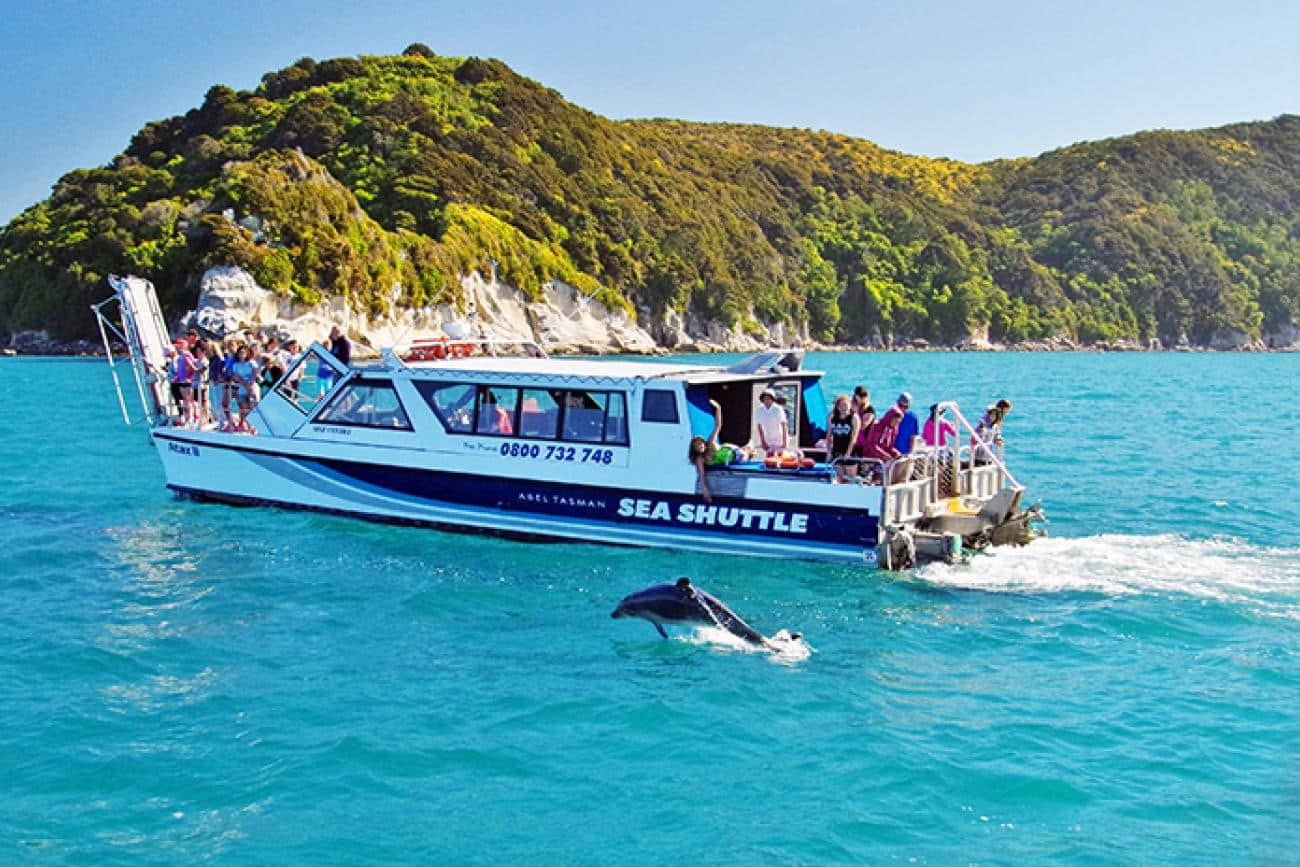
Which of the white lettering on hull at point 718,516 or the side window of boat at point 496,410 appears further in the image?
the side window of boat at point 496,410

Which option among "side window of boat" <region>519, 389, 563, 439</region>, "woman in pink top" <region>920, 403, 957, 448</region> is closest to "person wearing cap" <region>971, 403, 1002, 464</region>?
"woman in pink top" <region>920, 403, 957, 448</region>

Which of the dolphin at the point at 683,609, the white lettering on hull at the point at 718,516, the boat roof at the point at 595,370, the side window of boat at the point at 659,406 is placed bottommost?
the dolphin at the point at 683,609

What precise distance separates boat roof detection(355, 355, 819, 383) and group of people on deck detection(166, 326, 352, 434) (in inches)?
81.0

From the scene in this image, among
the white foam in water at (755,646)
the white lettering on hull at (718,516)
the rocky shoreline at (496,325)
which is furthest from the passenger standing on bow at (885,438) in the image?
the rocky shoreline at (496,325)

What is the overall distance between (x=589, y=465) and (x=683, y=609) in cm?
518

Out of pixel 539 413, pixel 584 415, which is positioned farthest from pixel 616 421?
pixel 539 413

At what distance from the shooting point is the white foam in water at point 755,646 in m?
11.1

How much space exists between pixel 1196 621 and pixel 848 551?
158 inches

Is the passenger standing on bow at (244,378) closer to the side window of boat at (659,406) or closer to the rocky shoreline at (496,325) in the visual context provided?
the side window of boat at (659,406)

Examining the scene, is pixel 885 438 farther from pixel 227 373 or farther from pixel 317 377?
pixel 227 373

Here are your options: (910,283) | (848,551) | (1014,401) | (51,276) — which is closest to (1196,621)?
(848,551)

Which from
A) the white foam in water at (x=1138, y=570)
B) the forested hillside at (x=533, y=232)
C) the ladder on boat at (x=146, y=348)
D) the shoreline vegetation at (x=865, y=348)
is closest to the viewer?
the white foam in water at (x=1138, y=570)

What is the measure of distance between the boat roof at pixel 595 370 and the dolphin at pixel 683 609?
4.90 m

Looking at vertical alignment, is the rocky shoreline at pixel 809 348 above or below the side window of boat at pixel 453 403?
above
